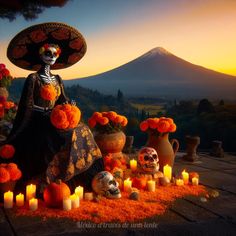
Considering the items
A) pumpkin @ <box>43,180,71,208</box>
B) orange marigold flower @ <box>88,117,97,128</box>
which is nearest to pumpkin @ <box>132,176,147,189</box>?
pumpkin @ <box>43,180,71,208</box>

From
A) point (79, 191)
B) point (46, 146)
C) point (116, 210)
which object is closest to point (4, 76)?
point (46, 146)

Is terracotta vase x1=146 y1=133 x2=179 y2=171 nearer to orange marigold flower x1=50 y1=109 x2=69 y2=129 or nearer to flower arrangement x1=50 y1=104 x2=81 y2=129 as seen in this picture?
flower arrangement x1=50 y1=104 x2=81 y2=129

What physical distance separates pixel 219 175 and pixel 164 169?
1.38 metres

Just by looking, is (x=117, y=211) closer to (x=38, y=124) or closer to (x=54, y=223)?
(x=54, y=223)

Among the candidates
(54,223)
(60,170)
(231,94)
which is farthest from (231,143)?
(54,223)

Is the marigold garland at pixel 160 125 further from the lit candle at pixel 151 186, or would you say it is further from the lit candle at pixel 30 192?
the lit candle at pixel 30 192

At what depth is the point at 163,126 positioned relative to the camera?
21.2 feet

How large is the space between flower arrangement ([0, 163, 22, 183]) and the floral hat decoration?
1.86 metres

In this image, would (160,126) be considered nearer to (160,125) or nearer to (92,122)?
(160,125)

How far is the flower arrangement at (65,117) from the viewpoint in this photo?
4867mm

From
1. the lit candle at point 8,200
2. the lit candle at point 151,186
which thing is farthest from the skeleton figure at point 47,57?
the lit candle at point 151,186

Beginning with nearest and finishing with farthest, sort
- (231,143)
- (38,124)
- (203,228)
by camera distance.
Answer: (203,228) → (38,124) → (231,143)

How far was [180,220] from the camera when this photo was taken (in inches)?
161

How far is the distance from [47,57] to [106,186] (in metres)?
2.24
